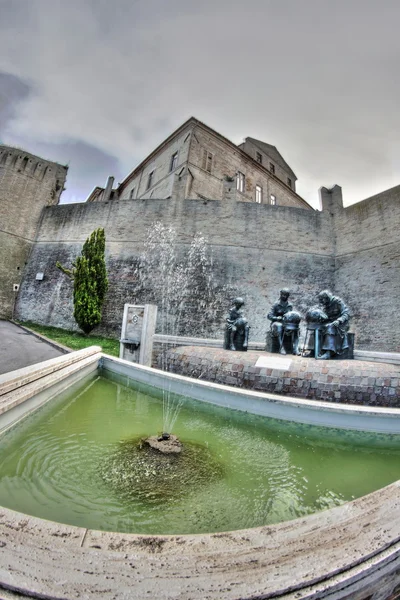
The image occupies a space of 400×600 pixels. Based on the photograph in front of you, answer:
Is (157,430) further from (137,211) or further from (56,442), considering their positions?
(137,211)

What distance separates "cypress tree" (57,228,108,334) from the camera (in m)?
13.2

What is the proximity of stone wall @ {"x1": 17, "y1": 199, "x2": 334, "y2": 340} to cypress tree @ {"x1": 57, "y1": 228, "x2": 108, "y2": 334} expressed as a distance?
78 cm

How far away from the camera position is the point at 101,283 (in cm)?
1402

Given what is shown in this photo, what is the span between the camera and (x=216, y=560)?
1.04 m

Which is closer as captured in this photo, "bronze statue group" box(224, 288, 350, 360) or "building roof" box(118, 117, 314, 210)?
"bronze statue group" box(224, 288, 350, 360)

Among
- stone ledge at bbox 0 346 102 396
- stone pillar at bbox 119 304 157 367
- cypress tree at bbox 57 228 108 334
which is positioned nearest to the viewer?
stone ledge at bbox 0 346 102 396

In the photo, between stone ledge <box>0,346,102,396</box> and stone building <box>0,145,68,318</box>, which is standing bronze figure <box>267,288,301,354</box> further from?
stone building <box>0,145,68,318</box>

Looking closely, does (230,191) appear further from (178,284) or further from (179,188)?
(178,284)

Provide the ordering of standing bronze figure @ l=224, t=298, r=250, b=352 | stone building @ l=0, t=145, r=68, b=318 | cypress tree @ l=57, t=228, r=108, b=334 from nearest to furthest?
standing bronze figure @ l=224, t=298, r=250, b=352 → cypress tree @ l=57, t=228, r=108, b=334 → stone building @ l=0, t=145, r=68, b=318

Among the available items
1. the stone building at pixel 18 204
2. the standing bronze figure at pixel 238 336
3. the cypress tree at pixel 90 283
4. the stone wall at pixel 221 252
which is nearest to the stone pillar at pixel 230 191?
the stone wall at pixel 221 252

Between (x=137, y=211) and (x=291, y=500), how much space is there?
15.8 m

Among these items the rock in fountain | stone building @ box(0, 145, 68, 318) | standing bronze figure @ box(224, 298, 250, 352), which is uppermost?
stone building @ box(0, 145, 68, 318)

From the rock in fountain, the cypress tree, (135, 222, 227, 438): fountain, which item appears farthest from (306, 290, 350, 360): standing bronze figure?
the cypress tree

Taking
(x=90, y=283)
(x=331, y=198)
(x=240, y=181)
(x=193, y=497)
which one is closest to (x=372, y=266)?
(x=331, y=198)
